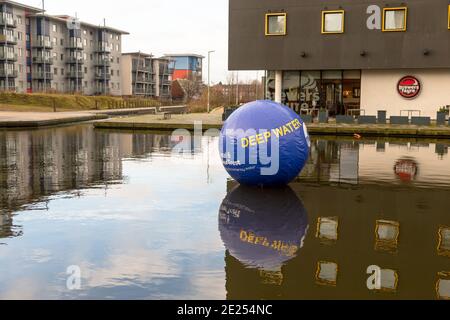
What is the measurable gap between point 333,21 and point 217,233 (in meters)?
29.7

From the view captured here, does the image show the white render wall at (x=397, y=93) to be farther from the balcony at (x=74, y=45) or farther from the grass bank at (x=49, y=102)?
the balcony at (x=74, y=45)

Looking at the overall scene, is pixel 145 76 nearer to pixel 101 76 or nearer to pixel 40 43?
pixel 101 76

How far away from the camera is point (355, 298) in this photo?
18.3 feet

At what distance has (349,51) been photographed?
34.6 meters

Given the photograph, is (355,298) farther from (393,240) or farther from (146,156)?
(146,156)

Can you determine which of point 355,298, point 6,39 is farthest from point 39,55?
point 355,298

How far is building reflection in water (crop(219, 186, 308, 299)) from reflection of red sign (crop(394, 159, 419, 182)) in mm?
4148

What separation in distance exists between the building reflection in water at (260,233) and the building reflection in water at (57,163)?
11.8ft

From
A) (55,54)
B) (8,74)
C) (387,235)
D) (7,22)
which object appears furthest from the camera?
(55,54)

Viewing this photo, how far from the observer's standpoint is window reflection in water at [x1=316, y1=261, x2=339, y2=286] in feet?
19.8

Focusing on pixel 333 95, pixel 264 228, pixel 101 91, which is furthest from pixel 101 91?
pixel 264 228

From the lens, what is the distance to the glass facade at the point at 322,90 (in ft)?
119

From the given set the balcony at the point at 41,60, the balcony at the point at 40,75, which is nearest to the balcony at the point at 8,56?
the balcony at the point at 41,60
